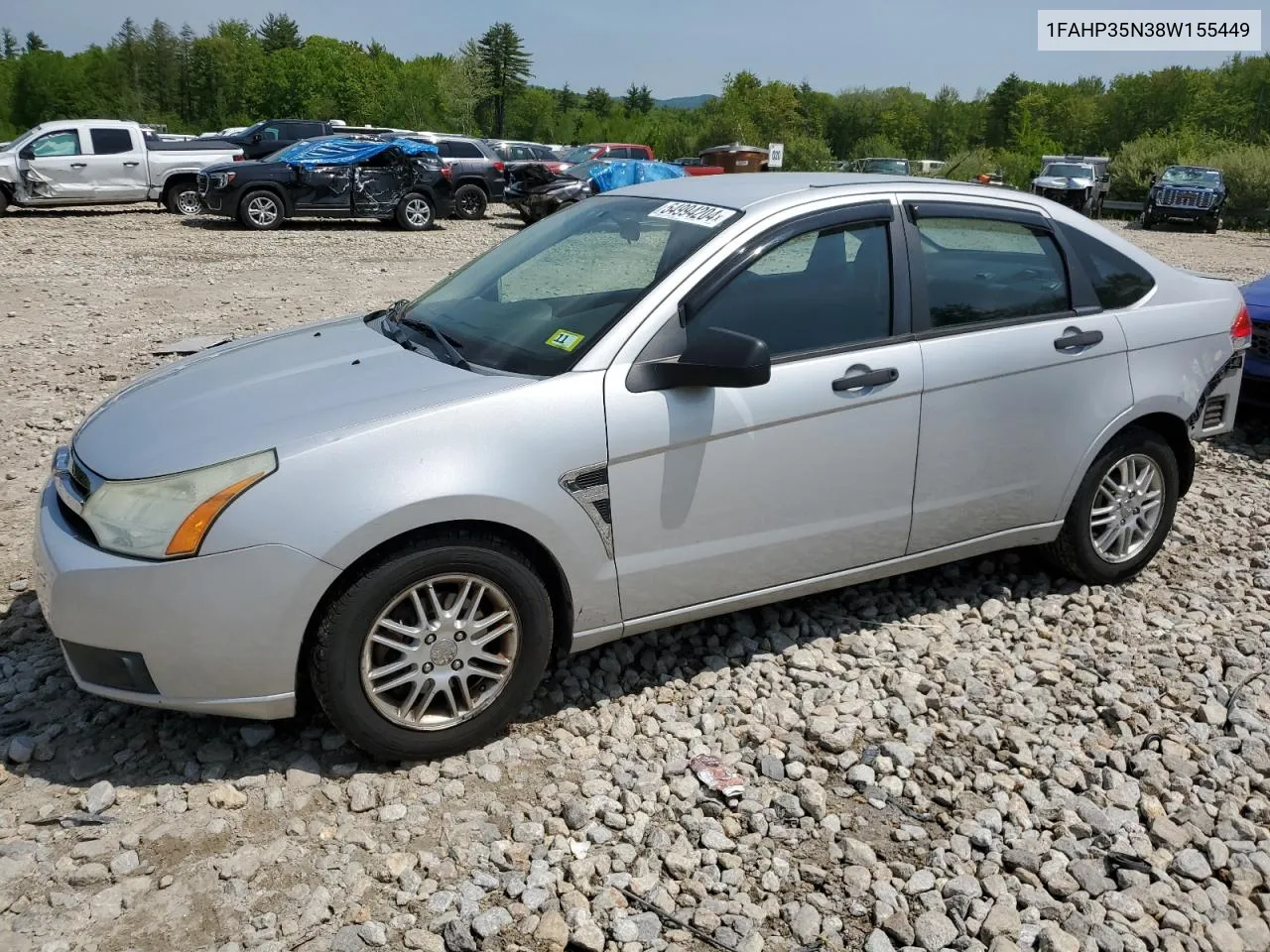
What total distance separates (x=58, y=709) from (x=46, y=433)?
3.61 metres

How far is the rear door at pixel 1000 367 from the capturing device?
3.96 m

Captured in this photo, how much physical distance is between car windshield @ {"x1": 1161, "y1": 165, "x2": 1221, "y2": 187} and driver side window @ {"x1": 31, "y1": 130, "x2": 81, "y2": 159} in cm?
2639

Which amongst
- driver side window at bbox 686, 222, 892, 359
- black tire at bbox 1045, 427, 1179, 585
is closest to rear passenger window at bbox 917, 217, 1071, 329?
driver side window at bbox 686, 222, 892, 359

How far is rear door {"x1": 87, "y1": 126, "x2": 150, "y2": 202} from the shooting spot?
64.6 ft

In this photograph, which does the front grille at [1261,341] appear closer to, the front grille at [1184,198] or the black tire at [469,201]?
the black tire at [469,201]

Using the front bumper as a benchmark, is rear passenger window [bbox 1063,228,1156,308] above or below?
above

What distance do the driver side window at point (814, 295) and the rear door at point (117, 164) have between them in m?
19.5

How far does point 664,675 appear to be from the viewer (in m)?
3.97

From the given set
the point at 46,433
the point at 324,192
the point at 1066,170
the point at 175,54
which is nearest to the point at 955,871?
the point at 46,433

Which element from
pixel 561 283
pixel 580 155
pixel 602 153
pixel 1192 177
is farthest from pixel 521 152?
pixel 561 283

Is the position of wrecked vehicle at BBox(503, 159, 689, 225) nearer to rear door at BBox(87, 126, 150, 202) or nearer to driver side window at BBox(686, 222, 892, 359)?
rear door at BBox(87, 126, 150, 202)

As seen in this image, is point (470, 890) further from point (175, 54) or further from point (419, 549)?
point (175, 54)

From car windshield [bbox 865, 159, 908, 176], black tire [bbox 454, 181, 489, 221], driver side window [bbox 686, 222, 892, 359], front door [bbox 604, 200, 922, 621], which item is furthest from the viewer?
car windshield [bbox 865, 159, 908, 176]

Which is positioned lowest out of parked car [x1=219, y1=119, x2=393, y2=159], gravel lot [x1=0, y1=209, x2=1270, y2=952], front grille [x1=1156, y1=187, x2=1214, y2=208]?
gravel lot [x1=0, y1=209, x2=1270, y2=952]
